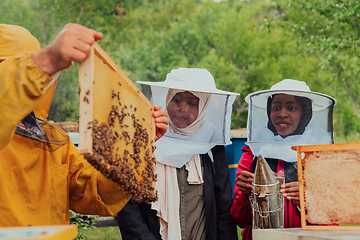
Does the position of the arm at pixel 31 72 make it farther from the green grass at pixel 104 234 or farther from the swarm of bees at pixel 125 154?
the green grass at pixel 104 234

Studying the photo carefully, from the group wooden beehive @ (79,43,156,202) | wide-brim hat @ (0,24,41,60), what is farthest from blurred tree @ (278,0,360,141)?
wide-brim hat @ (0,24,41,60)

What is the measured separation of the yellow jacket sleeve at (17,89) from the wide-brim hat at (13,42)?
17.6 inches

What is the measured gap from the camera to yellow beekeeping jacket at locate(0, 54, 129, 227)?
1.40 metres

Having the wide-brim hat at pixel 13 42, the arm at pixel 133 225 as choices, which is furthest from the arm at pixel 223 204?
the wide-brim hat at pixel 13 42

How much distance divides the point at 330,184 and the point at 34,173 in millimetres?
1723

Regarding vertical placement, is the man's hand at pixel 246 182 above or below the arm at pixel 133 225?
above

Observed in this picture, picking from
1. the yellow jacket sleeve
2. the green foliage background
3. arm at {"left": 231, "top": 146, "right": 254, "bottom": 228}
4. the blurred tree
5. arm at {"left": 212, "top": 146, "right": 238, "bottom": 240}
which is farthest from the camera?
the green foliage background

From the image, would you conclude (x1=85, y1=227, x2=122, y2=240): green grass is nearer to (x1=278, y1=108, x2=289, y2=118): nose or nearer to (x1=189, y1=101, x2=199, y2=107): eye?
(x1=189, y1=101, x2=199, y2=107): eye

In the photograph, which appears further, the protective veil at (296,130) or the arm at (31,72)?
the protective veil at (296,130)

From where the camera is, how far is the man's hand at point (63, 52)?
4.72 feet

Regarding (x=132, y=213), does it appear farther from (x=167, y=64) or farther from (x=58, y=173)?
(x=167, y=64)

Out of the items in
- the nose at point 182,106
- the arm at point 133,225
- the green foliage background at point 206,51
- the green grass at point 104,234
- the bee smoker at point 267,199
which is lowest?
the green grass at point 104,234

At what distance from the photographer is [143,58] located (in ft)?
64.8

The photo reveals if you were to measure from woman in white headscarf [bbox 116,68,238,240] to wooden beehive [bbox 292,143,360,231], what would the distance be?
3.59 feet
